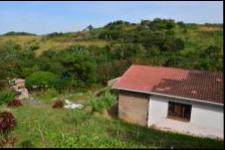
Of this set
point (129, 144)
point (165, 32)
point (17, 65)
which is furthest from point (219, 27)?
point (129, 144)

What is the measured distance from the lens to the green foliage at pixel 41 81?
111 ft

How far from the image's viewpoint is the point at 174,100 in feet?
72.0

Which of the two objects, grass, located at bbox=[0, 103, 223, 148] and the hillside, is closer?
grass, located at bbox=[0, 103, 223, 148]

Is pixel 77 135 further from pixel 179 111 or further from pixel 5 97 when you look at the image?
pixel 5 97

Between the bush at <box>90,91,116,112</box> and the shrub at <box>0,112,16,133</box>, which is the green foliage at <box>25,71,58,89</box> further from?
the shrub at <box>0,112,16,133</box>

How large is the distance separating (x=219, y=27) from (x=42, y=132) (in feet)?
188

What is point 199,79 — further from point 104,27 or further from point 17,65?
point 104,27

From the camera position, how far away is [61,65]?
3800cm

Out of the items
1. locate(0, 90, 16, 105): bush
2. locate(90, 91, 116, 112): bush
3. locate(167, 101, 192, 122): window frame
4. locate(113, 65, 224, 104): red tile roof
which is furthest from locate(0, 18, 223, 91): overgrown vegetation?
locate(167, 101, 192, 122): window frame

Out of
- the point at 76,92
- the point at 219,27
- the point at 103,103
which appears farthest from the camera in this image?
the point at 219,27

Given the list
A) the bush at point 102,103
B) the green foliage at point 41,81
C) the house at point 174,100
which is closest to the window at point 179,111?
the house at point 174,100

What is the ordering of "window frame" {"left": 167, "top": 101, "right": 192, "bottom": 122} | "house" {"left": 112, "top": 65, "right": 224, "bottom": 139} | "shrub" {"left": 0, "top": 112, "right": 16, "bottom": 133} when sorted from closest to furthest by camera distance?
1. "shrub" {"left": 0, "top": 112, "right": 16, "bottom": 133}
2. "house" {"left": 112, "top": 65, "right": 224, "bottom": 139}
3. "window frame" {"left": 167, "top": 101, "right": 192, "bottom": 122}

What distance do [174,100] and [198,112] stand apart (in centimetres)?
165

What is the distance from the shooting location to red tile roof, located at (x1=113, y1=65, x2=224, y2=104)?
21.6 m
